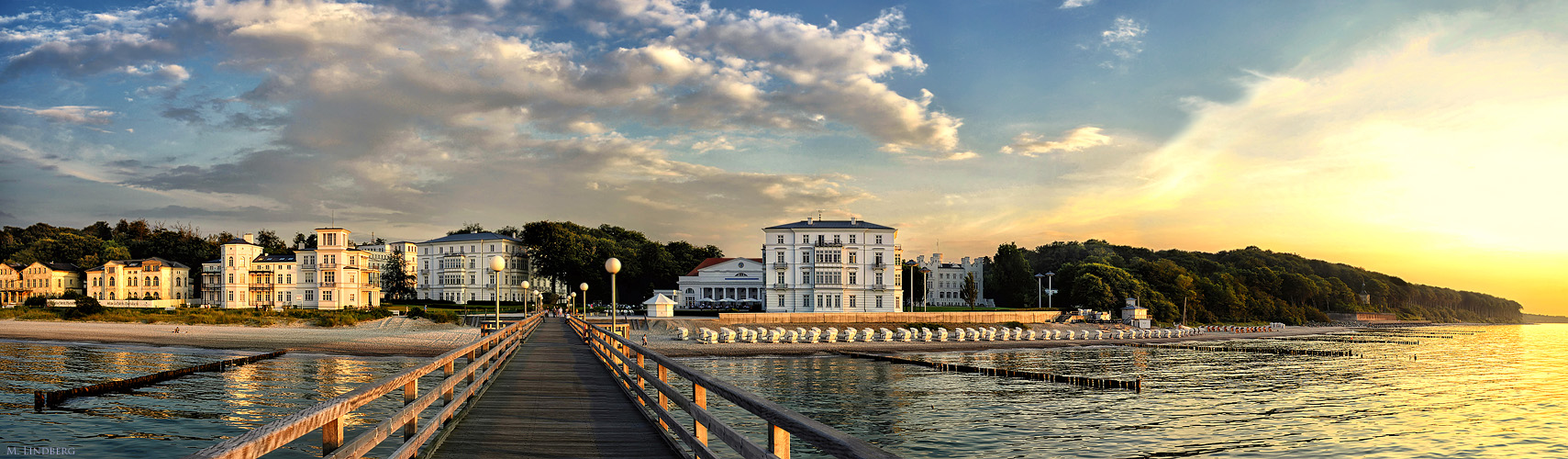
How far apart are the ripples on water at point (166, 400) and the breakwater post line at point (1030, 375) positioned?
25.4 m

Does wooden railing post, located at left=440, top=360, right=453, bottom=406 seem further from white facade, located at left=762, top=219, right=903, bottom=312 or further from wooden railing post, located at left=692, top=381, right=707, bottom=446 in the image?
white facade, located at left=762, top=219, right=903, bottom=312

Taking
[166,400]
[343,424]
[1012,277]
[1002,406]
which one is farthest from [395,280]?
[343,424]

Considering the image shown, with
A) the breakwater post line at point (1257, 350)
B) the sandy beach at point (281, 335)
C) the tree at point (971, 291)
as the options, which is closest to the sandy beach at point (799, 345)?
the breakwater post line at point (1257, 350)

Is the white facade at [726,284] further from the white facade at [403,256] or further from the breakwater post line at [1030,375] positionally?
the breakwater post line at [1030,375]

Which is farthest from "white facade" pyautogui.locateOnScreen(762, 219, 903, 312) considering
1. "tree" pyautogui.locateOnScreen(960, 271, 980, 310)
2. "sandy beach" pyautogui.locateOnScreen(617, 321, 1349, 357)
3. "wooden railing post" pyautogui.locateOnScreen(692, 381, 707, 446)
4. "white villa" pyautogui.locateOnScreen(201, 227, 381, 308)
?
"wooden railing post" pyautogui.locateOnScreen(692, 381, 707, 446)

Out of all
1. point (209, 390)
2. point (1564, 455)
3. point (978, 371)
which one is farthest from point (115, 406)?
point (1564, 455)

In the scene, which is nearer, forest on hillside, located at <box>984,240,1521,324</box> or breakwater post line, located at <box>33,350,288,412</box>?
breakwater post line, located at <box>33,350,288,412</box>

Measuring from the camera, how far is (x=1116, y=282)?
102812mm

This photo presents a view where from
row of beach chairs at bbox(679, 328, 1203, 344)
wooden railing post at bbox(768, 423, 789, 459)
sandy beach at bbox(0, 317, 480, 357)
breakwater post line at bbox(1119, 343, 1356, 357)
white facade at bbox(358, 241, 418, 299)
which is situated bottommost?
breakwater post line at bbox(1119, 343, 1356, 357)

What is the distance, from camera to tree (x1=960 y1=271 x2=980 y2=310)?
10803cm

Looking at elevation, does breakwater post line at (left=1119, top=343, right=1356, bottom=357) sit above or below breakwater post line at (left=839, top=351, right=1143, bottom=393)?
below

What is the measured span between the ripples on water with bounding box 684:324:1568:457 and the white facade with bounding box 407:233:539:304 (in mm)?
73567

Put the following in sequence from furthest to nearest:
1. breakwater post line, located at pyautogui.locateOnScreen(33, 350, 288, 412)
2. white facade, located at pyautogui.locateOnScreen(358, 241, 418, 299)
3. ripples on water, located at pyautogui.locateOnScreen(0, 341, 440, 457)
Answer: white facade, located at pyautogui.locateOnScreen(358, 241, 418, 299)
breakwater post line, located at pyautogui.locateOnScreen(33, 350, 288, 412)
ripples on water, located at pyautogui.locateOnScreen(0, 341, 440, 457)

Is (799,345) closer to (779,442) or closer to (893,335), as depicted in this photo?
(893,335)
